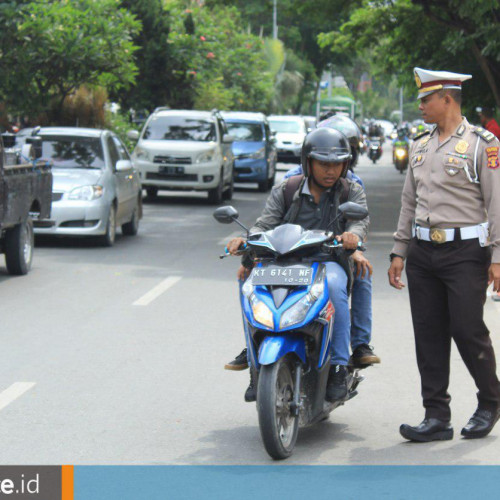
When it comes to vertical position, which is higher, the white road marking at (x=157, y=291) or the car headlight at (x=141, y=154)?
the car headlight at (x=141, y=154)

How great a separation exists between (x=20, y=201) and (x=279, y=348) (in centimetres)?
778

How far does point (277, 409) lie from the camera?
5.79 metres

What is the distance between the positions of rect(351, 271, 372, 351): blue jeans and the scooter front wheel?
33.2 inches

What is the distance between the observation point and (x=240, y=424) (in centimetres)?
662

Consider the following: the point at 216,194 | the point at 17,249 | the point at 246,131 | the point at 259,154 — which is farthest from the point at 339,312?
the point at 246,131

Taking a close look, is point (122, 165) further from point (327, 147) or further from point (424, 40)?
point (424, 40)

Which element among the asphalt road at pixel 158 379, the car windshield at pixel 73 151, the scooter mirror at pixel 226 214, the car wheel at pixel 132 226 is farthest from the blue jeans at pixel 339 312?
the car wheel at pixel 132 226

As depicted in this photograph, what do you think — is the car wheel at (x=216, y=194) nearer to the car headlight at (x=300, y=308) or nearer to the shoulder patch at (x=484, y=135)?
the shoulder patch at (x=484, y=135)


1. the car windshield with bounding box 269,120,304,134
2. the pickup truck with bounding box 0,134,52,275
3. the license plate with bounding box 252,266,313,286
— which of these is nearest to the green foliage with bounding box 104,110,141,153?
the car windshield with bounding box 269,120,304,134

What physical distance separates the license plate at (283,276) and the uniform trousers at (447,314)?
2.34 ft

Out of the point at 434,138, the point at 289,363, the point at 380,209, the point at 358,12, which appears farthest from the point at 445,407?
the point at 358,12

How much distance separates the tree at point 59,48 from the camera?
23.0 m

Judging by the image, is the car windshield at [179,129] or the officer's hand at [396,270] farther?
the car windshield at [179,129]

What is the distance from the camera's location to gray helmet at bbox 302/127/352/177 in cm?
632
